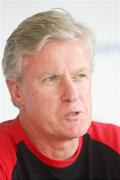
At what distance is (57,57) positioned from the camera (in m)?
1.28

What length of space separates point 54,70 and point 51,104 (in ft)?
0.37

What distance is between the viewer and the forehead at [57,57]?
4.21ft

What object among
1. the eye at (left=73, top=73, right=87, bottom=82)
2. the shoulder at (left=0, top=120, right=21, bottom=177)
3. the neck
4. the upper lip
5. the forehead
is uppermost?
the forehead

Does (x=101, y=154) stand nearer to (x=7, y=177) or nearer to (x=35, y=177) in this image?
(x=35, y=177)

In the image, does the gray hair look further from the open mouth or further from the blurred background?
the blurred background

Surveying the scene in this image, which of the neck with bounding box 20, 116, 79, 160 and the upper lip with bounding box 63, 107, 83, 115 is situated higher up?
the upper lip with bounding box 63, 107, 83, 115

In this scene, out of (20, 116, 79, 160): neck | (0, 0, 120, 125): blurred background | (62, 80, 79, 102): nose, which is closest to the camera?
(62, 80, 79, 102): nose

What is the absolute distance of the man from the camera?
1.29 m

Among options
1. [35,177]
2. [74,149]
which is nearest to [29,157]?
[35,177]

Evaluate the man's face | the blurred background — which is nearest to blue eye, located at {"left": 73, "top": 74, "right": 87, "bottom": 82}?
the man's face

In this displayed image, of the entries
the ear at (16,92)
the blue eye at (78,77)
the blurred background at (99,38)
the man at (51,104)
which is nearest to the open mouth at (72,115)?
the man at (51,104)

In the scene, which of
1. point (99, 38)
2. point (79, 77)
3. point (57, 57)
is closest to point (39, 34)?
point (57, 57)

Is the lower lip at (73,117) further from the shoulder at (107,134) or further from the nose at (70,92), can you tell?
the shoulder at (107,134)

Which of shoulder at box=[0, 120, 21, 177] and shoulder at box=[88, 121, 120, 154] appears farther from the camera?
shoulder at box=[88, 121, 120, 154]
